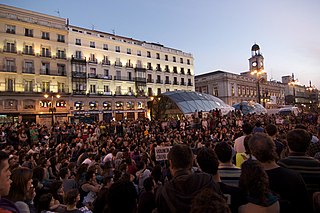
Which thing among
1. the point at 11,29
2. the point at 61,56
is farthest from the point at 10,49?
the point at 61,56

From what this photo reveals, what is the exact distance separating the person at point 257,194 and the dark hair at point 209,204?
78cm

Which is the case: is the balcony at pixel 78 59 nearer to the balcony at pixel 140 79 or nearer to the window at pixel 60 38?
the window at pixel 60 38

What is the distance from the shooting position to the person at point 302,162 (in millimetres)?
2844

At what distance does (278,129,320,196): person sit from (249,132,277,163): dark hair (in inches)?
17.6

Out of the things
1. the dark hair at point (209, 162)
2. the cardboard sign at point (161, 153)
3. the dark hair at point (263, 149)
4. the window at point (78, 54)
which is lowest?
the cardboard sign at point (161, 153)

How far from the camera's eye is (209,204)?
4.92 feet

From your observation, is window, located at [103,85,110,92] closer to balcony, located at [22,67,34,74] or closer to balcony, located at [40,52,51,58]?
balcony, located at [40,52,51,58]

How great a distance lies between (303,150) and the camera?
10.2 ft

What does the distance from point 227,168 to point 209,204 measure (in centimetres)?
171

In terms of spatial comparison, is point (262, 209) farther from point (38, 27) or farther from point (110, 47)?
point (110, 47)

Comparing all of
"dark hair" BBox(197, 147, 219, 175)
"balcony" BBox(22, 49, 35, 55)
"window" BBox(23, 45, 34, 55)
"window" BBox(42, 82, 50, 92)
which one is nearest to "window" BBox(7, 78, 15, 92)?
"window" BBox(42, 82, 50, 92)

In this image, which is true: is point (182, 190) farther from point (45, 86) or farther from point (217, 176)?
point (45, 86)

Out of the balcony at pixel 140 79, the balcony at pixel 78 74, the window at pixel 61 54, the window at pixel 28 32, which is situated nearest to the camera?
the window at pixel 28 32

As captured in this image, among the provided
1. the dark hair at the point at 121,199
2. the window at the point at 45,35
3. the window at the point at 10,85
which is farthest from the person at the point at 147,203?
the window at the point at 45,35
